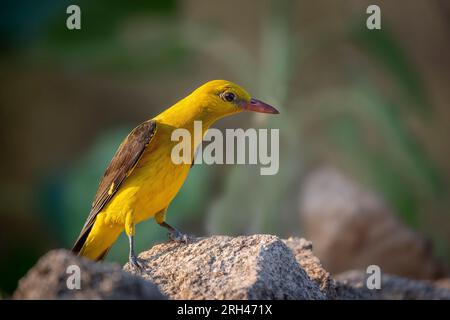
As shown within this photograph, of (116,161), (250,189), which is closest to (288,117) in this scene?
(250,189)

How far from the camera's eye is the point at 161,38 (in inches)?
205

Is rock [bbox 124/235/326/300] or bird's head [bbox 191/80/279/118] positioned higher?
bird's head [bbox 191/80/279/118]

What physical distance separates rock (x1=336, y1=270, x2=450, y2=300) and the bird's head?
2.88 feet

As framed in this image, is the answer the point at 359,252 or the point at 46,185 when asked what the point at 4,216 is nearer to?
the point at 46,185

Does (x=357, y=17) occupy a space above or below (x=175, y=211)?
above

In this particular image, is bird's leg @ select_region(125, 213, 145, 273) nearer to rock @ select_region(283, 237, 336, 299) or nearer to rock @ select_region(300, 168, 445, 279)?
rock @ select_region(283, 237, 336, 299)

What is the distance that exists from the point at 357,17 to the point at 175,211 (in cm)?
184

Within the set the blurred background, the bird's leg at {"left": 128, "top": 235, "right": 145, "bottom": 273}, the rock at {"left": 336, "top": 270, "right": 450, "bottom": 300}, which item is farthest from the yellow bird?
the blurred background

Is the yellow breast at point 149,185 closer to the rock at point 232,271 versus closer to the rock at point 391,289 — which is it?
the rock at point 232,271

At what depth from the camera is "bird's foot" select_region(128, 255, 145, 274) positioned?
2983mm

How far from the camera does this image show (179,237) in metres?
3.28

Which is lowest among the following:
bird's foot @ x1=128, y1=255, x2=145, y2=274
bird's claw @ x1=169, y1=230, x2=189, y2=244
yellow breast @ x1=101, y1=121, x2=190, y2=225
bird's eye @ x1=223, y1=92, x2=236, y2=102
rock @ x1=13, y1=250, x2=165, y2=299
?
bird's foot @ x1=128, y1=255, x2=145, y2=274
